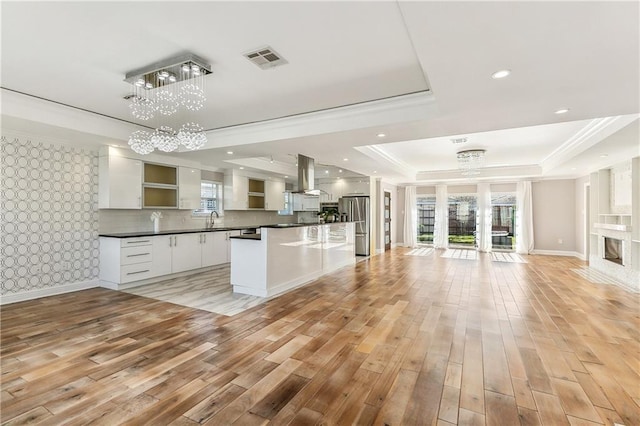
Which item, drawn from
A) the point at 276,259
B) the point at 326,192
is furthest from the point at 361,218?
the point at 276,259

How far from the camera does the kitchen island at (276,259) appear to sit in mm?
4727

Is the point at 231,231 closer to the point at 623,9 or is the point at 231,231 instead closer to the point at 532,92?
the point at 532,92

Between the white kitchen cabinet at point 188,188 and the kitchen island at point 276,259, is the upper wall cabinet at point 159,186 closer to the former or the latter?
the white kitchen cabinet at point 188,188

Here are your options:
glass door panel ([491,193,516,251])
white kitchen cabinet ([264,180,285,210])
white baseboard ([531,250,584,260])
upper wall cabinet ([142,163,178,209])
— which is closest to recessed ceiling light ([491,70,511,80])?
upper wall cabinet ([142,163,178,209])

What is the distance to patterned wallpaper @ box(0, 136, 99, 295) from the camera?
4.31m

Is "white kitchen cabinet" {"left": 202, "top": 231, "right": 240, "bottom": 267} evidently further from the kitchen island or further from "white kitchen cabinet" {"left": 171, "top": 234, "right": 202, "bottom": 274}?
the kitchen island

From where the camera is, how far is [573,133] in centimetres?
534

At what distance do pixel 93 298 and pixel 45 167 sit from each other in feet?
7.26

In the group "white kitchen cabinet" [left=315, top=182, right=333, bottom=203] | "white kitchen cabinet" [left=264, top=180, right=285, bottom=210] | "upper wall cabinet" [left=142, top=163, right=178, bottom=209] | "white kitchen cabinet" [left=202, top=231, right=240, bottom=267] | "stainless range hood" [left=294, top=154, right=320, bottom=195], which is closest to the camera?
"upper wall cabinet" [left=142, top=163, right=178, bottom=209]

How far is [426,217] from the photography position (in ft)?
39.1

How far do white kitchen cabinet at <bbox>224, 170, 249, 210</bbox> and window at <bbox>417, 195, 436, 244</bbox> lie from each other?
728cm

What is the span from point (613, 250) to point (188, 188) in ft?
31.1

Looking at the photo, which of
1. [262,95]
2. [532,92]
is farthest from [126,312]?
[532,92]

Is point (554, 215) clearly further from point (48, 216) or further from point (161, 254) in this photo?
point (48, 216)
